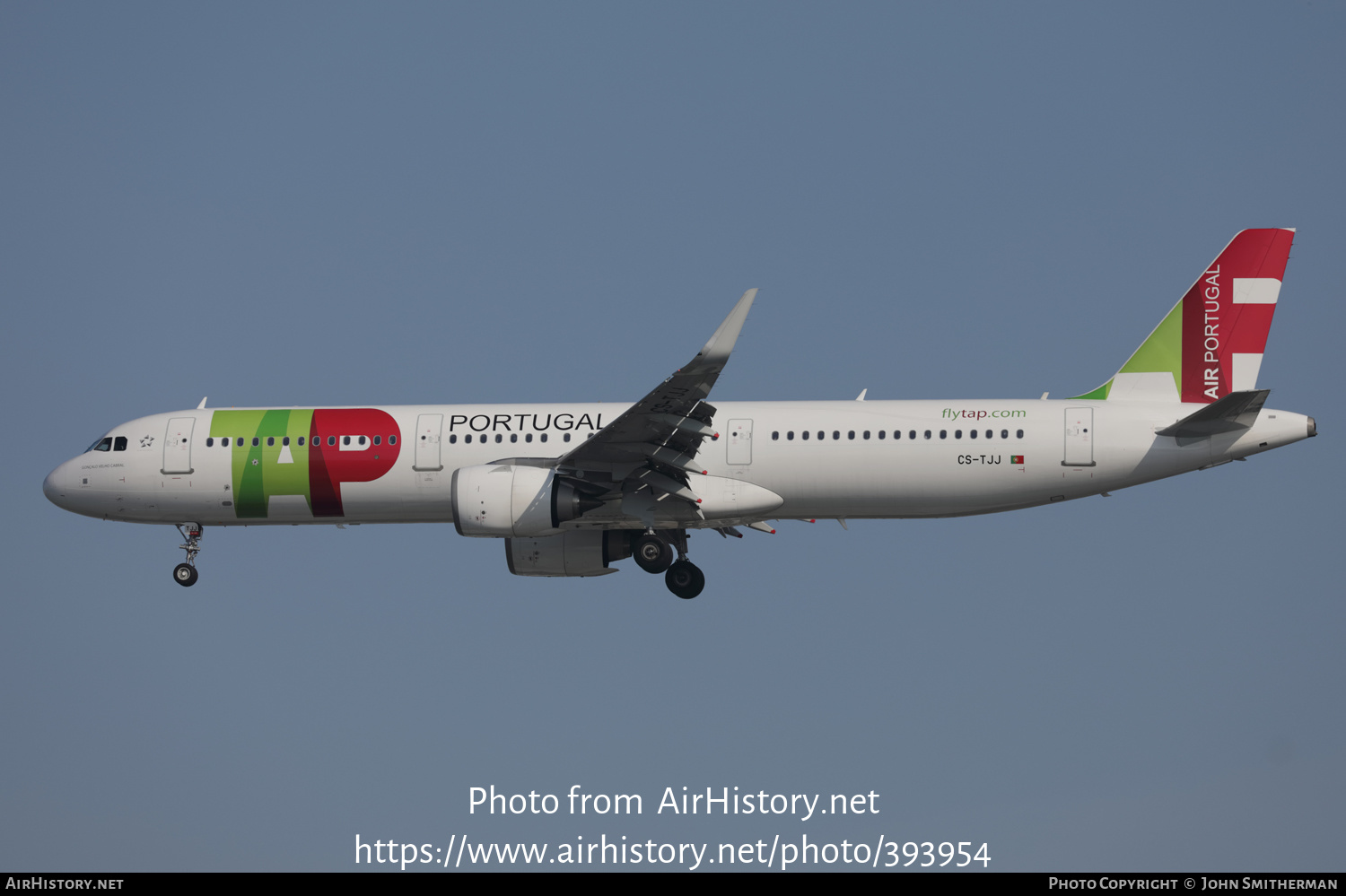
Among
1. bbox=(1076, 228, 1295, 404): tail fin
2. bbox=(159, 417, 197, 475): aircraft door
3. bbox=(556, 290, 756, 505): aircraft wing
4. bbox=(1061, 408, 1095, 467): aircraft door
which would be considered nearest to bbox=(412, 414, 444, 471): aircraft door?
bbox=(556, 290, 756, 505): aircraft wing

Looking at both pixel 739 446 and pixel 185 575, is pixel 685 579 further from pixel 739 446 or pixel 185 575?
pixel 185 575

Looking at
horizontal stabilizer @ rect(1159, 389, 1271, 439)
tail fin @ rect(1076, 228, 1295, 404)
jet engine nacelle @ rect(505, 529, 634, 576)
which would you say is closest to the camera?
horizontal stabilizer @ rect(1159, 389, 1271, 439)

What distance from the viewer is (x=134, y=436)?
35750 millimetres

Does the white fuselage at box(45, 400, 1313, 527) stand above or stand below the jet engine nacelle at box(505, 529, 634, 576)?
above

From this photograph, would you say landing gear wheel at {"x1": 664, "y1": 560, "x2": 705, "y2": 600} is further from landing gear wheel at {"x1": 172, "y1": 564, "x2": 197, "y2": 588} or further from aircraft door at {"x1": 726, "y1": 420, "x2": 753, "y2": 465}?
landing gear wheel at {"x1": 172, "y1": 564, "x2": 197, "y2": 588}

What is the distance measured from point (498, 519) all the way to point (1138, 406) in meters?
13.7

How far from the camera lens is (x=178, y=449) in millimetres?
35094

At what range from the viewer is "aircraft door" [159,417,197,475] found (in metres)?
34.9

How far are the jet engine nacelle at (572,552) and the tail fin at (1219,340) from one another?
36.0 ft

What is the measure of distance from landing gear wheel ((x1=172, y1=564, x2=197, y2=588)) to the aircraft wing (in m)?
10.1

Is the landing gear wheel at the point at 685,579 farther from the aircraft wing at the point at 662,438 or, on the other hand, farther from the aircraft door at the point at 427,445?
the aircraft door at the point at 427,445

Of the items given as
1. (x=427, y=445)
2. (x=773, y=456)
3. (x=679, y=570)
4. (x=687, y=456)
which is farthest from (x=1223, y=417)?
(x=427, y=445)

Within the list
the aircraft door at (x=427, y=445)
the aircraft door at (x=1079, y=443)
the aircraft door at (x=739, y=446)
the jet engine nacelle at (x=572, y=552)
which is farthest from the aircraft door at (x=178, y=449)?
the aircraft door at (x=1079, y=443)

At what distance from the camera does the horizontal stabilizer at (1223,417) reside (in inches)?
1180
